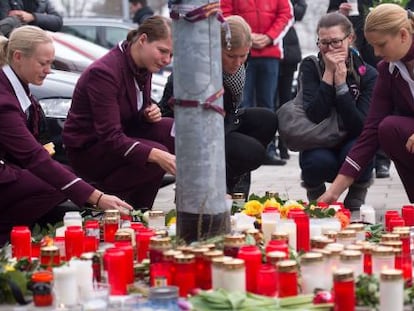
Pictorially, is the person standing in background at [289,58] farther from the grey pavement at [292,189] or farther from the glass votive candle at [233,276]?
the glass votive candle at [233,276]

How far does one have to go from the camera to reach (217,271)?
4.10 m

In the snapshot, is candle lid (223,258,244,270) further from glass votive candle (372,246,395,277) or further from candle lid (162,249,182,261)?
glass votive candle (372,246,395,277)

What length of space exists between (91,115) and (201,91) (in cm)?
192

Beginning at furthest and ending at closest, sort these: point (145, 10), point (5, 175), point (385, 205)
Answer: point (145, 10), point (385, 205), point (5, 175)

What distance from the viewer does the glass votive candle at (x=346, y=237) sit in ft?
15.4

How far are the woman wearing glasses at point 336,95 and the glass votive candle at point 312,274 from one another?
2.90 metres

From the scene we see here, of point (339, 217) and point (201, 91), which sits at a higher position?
point (201, 91)

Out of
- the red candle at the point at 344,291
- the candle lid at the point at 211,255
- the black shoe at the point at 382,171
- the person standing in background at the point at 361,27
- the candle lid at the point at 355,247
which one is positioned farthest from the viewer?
the black shoe at the point at 382,171

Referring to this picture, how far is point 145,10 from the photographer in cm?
1664

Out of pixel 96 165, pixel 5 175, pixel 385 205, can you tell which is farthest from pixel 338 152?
pixel 5 175

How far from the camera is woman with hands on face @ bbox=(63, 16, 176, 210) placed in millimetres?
6164

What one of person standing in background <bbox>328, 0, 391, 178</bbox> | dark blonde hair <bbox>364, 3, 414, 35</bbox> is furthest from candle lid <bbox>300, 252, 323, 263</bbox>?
person standing in background <bbox>328, 0, 391, 178</bbox>

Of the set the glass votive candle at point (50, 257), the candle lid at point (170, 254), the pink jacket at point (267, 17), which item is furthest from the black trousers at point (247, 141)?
the candle lid at point (170, 254)

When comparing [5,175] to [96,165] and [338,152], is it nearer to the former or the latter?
[96,165]
